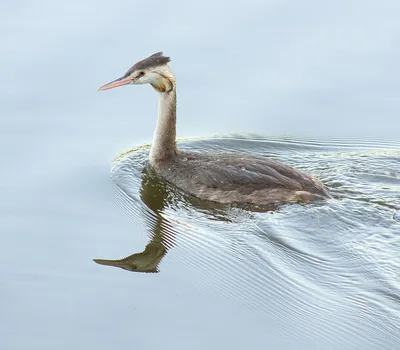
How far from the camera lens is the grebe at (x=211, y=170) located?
36.9 feet

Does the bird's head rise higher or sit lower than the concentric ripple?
higher

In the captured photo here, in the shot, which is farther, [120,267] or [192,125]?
[192,125]

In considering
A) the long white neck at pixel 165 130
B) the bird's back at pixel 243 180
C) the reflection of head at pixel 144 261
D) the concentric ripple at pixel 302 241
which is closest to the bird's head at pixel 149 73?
the long white neck at pixel 165 130

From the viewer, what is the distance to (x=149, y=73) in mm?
12008

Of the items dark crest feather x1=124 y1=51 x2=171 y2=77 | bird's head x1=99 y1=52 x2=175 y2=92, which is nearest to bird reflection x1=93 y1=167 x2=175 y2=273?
bird's head x1=99 y1=52 x2=175 y2=92

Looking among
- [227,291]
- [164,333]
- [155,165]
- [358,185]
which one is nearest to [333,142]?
[358,185]

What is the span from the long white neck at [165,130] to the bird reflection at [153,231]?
26 centimetres

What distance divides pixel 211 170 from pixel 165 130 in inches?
40.4

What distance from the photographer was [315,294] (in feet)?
29.8

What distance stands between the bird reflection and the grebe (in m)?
0.19

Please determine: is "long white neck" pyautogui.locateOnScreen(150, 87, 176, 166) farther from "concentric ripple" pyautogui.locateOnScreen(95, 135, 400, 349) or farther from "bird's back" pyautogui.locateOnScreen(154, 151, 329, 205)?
"bird's back" pyautogui.locateOnScreen(154, 151, 329, 205)

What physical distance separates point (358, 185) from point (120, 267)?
3441 mm

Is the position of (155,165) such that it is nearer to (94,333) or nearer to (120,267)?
(120,267)

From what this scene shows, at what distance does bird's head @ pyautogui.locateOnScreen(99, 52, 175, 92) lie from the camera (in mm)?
11898
